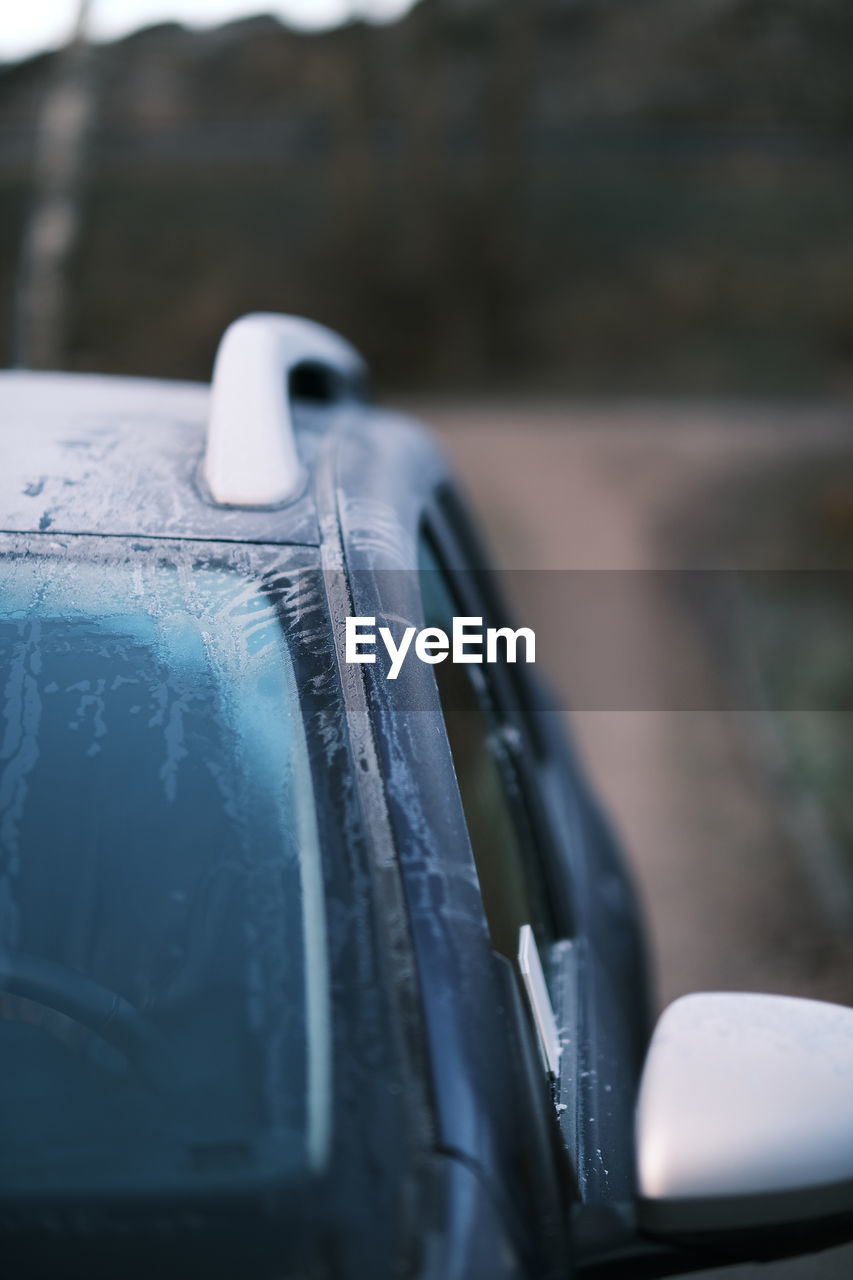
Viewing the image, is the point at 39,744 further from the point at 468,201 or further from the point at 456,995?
the point at 468,201

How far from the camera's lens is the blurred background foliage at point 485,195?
1562 centimetres

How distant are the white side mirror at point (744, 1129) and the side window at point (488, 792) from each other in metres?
0.21

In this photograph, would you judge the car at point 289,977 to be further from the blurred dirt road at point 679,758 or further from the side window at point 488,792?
the blurred dirt road at point 679,758

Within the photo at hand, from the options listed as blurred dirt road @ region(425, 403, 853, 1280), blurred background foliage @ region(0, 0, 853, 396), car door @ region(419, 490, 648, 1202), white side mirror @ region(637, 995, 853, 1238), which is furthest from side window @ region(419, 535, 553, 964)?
blurred background foliage @ region(0, 0, 853, 396)

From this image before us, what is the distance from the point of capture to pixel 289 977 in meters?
1.04

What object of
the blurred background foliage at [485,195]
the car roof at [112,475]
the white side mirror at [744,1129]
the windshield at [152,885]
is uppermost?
the blurred background foliage at [485,195]

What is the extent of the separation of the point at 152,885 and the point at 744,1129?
0.55 m

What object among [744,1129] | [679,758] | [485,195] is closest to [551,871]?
[744,1129]

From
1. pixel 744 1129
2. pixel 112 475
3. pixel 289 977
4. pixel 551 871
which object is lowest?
pixel 744 1129

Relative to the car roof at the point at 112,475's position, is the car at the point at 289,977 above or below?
below

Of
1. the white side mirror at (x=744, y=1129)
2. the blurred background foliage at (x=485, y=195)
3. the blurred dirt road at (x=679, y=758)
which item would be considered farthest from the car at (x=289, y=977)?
the blurred background foliage at (x=485, y=195)

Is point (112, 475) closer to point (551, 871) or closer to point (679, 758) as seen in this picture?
point (551, 871)

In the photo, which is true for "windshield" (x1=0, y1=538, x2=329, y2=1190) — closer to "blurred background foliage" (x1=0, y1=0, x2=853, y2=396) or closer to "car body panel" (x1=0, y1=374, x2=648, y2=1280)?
"car body panel" (x1=0, y1=374, x2=648, y2=1280)

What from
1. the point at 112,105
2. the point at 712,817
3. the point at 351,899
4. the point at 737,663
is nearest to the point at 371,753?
the point at 351,899
